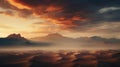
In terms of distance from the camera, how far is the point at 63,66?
66.2 m

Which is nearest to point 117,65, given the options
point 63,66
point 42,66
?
point 63,66

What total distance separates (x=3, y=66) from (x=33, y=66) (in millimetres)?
7360

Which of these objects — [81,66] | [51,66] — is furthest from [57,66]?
[81,66]

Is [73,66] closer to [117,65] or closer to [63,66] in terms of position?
[63,66]

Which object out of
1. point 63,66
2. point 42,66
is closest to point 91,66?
point 63,66

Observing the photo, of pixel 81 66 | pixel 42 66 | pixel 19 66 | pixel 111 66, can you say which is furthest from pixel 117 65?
pixel 19 66

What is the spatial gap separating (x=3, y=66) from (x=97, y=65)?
21935mm

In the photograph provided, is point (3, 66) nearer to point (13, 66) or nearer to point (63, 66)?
point (13, 66)

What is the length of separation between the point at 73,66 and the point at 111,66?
858cm

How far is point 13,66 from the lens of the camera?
66.4 m

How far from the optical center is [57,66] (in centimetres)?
6581

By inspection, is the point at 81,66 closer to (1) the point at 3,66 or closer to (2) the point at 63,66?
(2) the point at 63,66

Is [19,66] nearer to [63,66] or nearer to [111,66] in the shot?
[63,66]

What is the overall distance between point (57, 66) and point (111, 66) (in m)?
12.3
